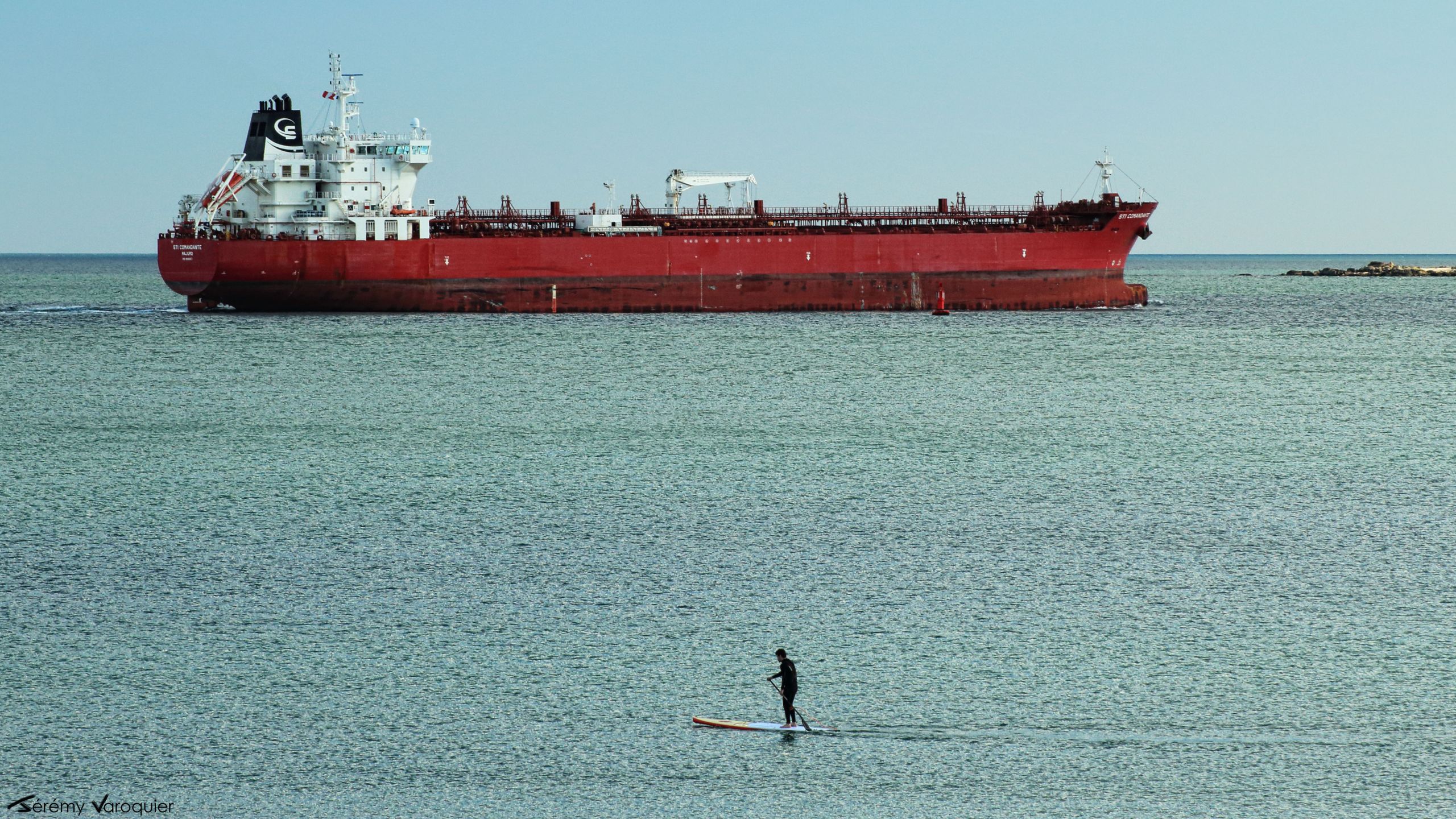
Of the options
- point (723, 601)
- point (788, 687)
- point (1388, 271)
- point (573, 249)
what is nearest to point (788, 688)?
point (788, 687)

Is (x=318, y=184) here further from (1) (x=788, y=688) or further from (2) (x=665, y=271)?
(1) (x=788, y=688)

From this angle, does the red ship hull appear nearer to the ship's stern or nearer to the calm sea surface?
the ship's stern

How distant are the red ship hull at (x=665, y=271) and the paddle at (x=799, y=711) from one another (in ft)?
116

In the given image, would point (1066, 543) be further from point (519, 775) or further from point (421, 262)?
point (421, 262)

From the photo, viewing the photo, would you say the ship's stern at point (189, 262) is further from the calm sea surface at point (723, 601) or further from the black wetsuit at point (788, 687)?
the black wetsuit at point (788, 687)

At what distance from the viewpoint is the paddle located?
10.6 metres

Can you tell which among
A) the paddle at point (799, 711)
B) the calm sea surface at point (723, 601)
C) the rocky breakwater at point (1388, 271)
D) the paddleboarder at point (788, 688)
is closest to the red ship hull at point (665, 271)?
the calm sea surface at point (723, 601)

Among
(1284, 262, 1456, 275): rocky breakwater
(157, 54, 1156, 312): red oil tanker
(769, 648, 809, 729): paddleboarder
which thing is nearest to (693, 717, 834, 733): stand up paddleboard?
(769, 648, 809, 729): paddleboarder

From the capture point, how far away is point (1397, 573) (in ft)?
48.2

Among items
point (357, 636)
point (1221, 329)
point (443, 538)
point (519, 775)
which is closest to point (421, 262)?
point (1221, 329)

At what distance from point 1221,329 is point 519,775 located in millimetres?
45657

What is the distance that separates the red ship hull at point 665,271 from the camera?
44094mm

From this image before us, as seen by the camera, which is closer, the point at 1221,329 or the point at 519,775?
the point at 519,775

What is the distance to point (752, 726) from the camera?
10.7 meters
